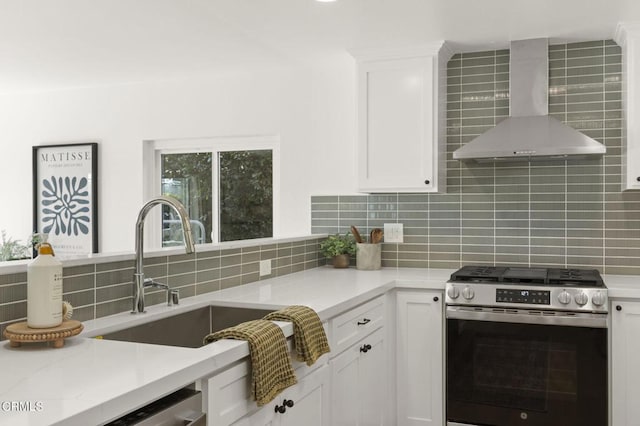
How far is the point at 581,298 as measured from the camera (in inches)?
111

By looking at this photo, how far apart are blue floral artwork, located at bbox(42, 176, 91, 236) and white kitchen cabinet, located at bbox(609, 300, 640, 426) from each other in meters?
3.86

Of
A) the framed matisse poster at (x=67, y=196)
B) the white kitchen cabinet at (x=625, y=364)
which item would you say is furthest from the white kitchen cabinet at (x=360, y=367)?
the framed matisse poster at (x=67, y=196)

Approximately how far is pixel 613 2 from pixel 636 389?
183 cm

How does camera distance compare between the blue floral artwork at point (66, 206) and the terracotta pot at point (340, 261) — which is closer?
the terracotta pot at point (340, 261)

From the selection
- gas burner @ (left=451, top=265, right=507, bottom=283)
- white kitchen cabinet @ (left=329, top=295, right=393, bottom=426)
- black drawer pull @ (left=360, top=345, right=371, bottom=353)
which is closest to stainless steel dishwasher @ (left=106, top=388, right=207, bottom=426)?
white kitchen cabinet @ (left=329, top=295, right=393, bottom=426)

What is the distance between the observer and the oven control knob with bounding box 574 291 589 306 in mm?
2822

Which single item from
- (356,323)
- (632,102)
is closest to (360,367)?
(356,323)

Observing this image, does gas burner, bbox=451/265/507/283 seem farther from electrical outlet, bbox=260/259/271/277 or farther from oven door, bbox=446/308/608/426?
electrical outlet, bbox=260/259/271/277

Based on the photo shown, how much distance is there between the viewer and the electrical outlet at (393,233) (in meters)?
3.81

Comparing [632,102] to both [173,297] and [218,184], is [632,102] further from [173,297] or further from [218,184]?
[218,184]

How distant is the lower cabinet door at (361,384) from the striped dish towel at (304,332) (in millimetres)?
351

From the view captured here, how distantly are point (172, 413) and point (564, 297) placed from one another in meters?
2.11

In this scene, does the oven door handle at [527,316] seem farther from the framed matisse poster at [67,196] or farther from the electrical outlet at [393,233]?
the framed matisse poster at [67,196]

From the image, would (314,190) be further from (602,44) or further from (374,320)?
(602,44)
